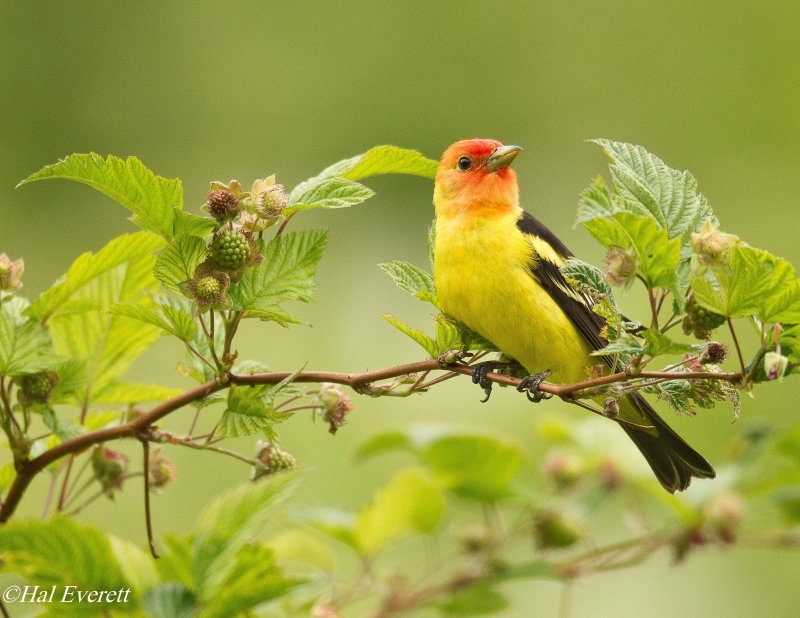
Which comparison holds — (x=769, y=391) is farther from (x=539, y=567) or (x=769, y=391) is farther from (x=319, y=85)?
(x=319, y=85)

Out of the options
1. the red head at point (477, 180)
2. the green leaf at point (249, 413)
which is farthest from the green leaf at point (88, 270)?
the red head at point (477, 180)

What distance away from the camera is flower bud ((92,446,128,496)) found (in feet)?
5.19

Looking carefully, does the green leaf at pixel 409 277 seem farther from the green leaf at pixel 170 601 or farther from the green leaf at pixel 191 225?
the green leaf at pixel 170 601

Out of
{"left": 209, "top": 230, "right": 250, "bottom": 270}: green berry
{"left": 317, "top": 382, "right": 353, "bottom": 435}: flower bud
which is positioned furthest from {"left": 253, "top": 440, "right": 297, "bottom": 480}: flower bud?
{"left": 209, "top": 230, "right": 250, "bottom": 270}: green berry

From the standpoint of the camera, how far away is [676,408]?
54.7 inches

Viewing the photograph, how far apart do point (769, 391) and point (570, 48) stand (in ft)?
19.3

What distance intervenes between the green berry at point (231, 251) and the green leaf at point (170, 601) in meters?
0.45

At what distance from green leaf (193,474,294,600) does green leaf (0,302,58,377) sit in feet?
1.40

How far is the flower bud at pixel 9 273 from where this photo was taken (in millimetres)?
1451

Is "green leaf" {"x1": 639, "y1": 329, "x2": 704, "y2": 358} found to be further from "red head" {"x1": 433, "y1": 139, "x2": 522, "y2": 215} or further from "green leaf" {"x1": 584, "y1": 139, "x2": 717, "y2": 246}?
"red head" {"x1": 433, "y1": 139, "x2": 522, "y2": 215}

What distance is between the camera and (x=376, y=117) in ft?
29.7

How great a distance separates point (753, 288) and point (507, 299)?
1119 millimetres

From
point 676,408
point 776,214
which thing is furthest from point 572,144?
point 676,408

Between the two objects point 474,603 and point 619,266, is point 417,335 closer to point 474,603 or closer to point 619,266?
point 619,266
